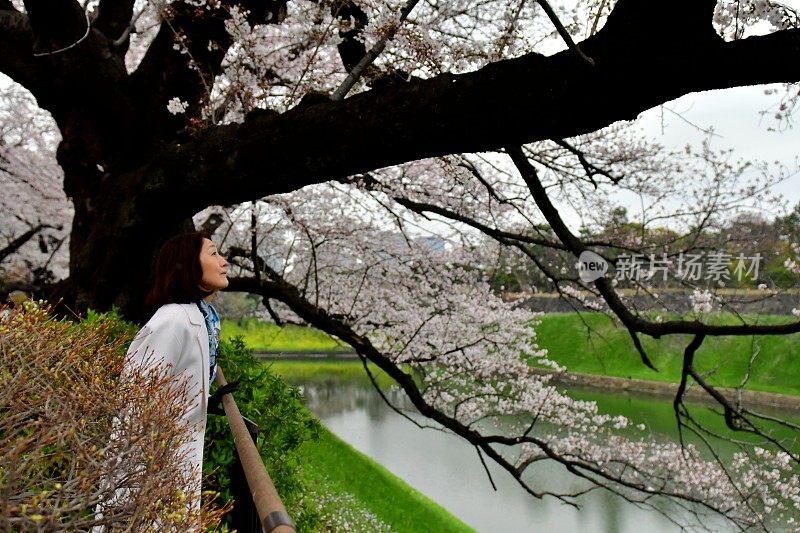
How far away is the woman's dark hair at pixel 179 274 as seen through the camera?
8.66 feet

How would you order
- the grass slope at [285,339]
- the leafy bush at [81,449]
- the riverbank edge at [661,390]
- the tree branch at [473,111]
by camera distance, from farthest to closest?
the grass slope at [285,339], the riverbank edge at [661,390], the tree branch at [473,111], the leafy bush at [81,449]

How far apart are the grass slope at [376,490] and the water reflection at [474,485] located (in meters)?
1.09

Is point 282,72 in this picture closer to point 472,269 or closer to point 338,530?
point 472,269

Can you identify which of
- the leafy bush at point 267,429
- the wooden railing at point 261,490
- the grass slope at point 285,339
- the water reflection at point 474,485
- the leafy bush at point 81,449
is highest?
the leafy bush at point 81,449

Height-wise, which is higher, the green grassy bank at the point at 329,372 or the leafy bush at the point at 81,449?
the leafy bush at the point at 81,449

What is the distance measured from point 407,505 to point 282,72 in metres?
7.44

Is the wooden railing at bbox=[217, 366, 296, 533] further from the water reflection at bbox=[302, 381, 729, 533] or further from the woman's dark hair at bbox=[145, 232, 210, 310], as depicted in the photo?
the water reflection at bbox=[302, 381, 729, 533]

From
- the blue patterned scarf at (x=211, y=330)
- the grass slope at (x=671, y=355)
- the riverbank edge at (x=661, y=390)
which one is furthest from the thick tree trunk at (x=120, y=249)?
the grass slope at (x=671, y=355)

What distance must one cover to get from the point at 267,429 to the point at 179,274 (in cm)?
94

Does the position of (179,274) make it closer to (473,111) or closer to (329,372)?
(473,111)

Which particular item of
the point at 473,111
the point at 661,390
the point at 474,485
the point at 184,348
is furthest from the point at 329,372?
the point at 473,111

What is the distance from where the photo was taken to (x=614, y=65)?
2348 millimetres

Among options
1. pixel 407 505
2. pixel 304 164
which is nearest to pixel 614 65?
pixel 304 164

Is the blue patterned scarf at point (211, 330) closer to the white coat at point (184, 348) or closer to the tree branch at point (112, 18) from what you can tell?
the white coat at point (184, 348)
